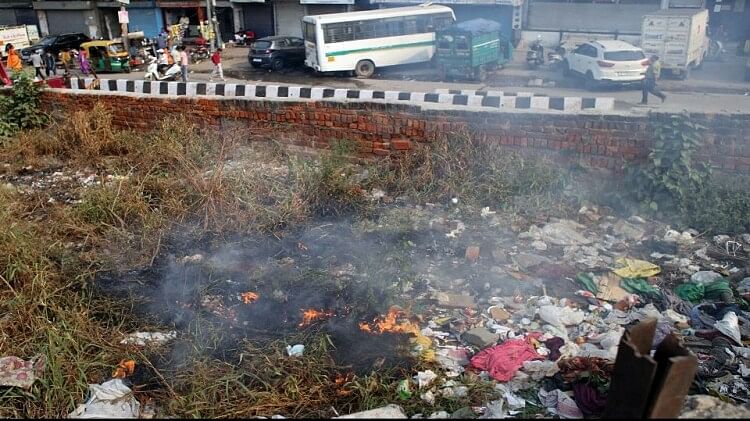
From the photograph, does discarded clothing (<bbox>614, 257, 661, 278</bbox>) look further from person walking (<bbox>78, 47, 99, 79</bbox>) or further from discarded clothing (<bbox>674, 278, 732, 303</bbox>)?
person walking (<bbox>78, 47, 99, 79</bbox>)

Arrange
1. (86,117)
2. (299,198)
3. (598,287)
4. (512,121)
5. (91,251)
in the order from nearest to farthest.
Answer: (598,287), (91,251), (299,198), (512,121), (86,117)

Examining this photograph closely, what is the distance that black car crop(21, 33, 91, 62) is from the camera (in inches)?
839

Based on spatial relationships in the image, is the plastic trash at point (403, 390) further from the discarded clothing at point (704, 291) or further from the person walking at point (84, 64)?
the person walking at point (84, 64)

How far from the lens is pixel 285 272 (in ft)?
15.9

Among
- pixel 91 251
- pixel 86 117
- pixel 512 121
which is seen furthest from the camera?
pixel 86 117

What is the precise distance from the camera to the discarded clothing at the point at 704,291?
4.46 metres

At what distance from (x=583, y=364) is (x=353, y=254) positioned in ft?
7.51

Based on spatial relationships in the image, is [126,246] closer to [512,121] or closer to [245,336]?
[245,336]

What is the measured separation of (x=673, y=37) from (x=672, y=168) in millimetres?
11938

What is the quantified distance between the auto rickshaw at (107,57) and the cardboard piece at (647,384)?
20.8 metres

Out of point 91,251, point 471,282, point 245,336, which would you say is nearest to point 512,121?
point 471,282

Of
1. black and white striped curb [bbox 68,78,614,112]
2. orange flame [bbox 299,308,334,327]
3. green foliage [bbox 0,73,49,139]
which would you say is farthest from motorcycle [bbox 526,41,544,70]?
orange flame [bbox 299,308,334,327]

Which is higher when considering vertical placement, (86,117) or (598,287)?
(86,117)

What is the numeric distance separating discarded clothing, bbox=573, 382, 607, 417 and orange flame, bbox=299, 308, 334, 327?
1.85 m
